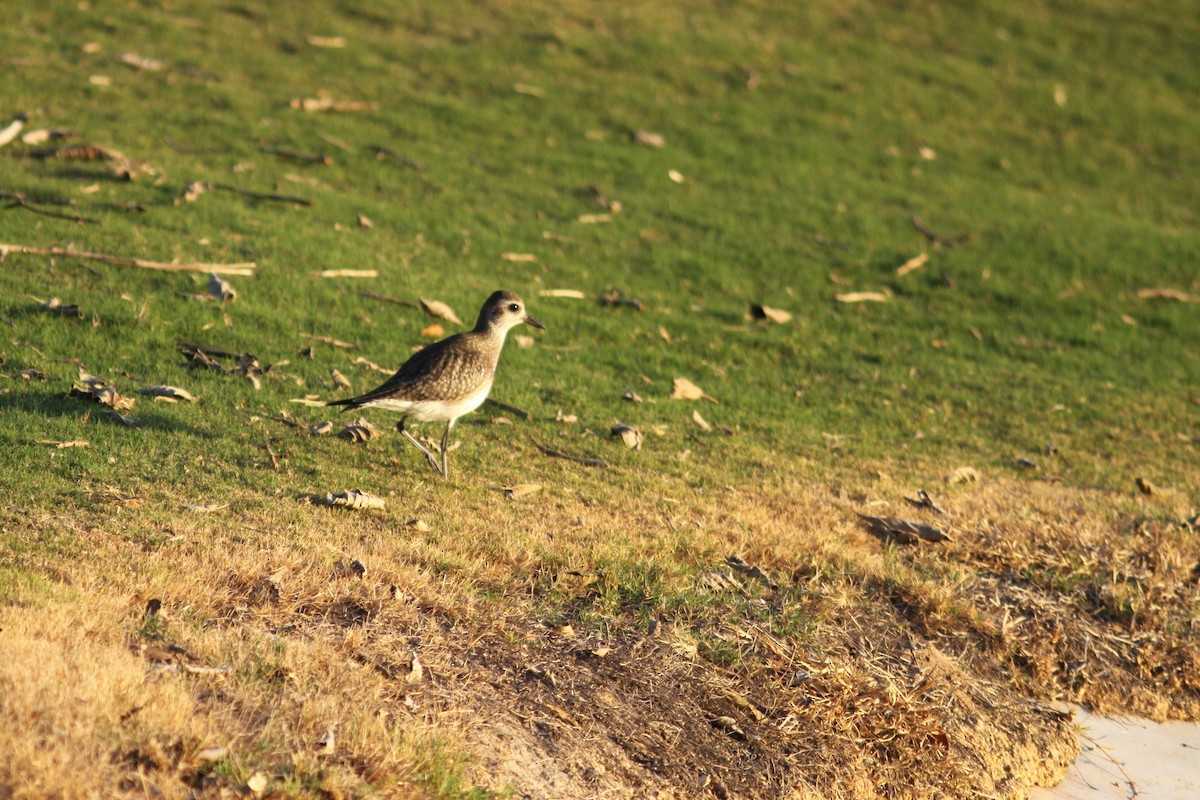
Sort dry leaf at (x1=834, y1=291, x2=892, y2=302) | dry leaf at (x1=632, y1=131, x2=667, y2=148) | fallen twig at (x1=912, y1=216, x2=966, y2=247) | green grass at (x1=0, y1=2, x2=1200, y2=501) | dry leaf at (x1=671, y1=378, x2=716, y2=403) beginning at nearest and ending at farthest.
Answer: green grass at (x1=0, y1=2, x2=1200, y2=501), dry leaf at (x1=671, y1=378, x2=716, y2=403), dry leaf at (x1=834, y1=291, x2=892, y2=302), fallen twig at (x1=912, y1=216, x2=966, y2=247), dry leaf at (x1=632, y1=131, x2=667, y2=148)

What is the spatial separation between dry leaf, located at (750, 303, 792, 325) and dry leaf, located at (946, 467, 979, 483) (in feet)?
16.2

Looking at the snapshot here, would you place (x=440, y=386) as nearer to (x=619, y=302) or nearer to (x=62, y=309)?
(x=62, y=309)

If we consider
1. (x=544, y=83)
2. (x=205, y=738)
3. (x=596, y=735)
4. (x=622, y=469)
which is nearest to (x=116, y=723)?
(x=205, y=738)

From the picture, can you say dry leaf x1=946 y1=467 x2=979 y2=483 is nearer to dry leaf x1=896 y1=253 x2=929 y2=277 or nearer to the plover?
the plover

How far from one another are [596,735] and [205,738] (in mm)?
2498

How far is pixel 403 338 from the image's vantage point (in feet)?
47.4

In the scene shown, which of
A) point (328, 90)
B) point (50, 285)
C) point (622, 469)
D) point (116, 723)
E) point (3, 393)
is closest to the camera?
point (116, 723)

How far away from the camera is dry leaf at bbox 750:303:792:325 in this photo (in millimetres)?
17688

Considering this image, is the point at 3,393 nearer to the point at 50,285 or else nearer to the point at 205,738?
the point at 50,285

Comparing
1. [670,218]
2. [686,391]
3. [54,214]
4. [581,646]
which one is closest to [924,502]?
[686,391]

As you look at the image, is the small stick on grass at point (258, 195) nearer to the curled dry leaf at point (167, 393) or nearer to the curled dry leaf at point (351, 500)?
the curled dry leaf at point (167, 393)

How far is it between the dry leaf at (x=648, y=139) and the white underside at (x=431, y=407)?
13.4m

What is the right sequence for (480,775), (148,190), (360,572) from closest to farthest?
(480,775) → (360,572) → (148,190)

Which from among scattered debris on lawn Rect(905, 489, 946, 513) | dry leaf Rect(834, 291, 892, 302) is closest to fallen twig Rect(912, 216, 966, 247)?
dry leaf Rect(834, 291, 892, 302)
